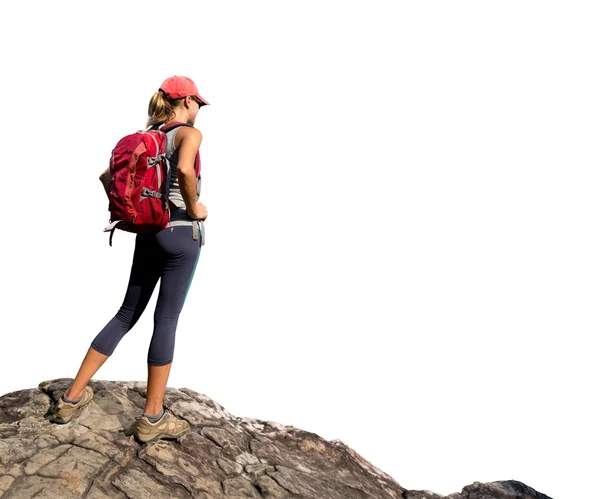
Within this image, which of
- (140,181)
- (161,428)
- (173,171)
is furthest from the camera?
(161,428)

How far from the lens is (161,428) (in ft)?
21.1

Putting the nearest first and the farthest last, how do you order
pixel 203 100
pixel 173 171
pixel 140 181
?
1. pixel 140 181
2. pixel 173 171
3. pixel 203 100

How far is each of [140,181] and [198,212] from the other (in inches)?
23.0

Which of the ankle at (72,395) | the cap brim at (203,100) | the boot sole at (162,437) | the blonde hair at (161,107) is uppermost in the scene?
the cap brim at (203,100)

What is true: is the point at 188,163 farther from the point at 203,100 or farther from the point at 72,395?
the point at 72,395

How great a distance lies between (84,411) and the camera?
672 cm

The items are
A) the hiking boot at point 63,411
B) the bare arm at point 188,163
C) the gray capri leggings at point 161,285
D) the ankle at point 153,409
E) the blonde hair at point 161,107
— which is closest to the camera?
the bare arm at point 188,163

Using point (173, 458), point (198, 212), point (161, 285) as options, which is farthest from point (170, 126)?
point (173, 458)

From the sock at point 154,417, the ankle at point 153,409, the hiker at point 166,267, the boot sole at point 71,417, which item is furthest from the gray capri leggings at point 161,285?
the boot sole at point 71,417

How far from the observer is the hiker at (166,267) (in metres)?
5.88

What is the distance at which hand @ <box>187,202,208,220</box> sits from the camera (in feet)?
19.5

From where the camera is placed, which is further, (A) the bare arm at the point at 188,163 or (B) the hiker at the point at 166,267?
(B) the hiker at the point at 166,267

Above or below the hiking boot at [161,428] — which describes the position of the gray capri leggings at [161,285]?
above

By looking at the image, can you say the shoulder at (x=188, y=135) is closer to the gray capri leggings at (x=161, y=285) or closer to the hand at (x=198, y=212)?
the hand at (x=198, y=212)
